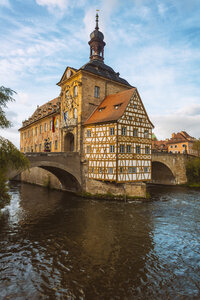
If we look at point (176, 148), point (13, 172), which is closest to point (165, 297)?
point (13, 172)

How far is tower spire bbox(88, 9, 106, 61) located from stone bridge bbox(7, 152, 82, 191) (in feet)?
48.1

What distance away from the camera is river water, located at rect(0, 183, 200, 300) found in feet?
21.6

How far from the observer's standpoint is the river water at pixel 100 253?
660cm

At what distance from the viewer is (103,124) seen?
19.8 m

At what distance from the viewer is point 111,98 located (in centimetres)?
2298

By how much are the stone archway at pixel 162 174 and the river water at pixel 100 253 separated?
1567 centimetres

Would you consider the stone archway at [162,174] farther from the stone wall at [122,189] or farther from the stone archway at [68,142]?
the stone archway at [68,142]

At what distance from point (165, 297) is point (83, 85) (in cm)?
1985

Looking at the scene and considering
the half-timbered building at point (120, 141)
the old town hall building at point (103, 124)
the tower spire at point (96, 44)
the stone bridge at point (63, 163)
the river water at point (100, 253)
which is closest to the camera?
the river water at point (100, 253)

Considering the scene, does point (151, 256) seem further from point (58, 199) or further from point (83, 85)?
point (83, 85)

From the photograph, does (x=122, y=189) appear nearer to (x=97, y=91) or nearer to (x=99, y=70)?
(x=97, y=91)

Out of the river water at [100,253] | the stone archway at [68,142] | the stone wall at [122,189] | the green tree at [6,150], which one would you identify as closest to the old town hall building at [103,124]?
the stone archway at [68,142]

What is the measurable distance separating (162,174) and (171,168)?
87.7 inches

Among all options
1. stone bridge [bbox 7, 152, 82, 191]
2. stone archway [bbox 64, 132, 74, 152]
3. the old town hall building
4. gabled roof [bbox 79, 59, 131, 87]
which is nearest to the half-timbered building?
the old town hall building
